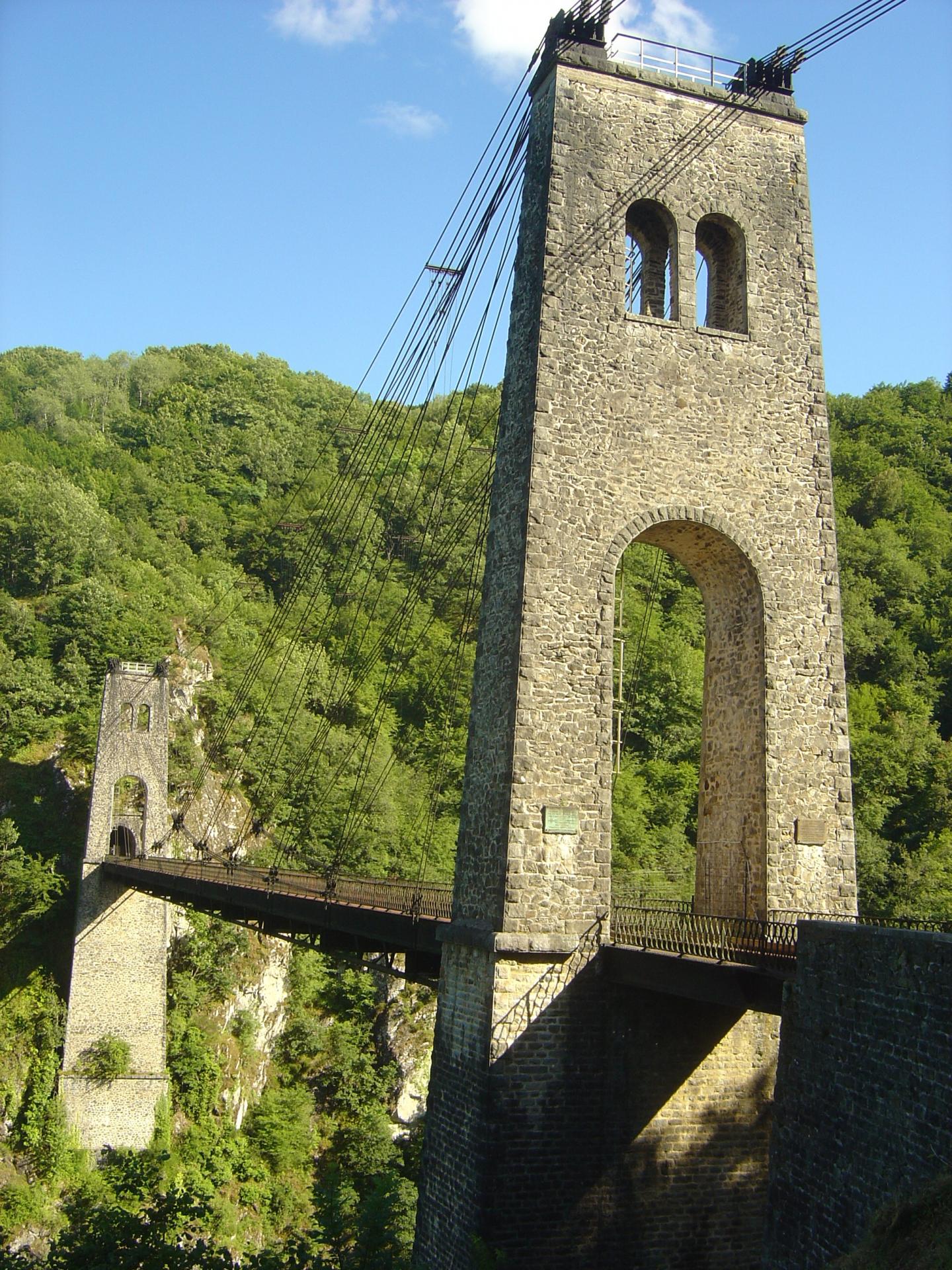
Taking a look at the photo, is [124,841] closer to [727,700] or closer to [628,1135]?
[727,700]

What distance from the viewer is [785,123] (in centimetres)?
1403

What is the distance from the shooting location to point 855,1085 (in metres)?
8.16

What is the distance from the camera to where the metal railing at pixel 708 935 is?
958 cm

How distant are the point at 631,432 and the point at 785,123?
4.55 metres

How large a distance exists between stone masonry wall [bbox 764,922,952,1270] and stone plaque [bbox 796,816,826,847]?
11.7 feet

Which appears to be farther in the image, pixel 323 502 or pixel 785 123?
pixel 323 502

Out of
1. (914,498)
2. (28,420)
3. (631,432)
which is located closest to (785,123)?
(631,432)

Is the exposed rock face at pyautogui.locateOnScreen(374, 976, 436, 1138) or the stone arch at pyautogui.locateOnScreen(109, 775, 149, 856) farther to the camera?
the stone arch at pyautogui.locateOnScreen(109, 775, 149, 856)

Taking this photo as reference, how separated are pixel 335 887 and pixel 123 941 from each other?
13929mm

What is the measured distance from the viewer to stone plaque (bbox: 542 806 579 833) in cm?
1163

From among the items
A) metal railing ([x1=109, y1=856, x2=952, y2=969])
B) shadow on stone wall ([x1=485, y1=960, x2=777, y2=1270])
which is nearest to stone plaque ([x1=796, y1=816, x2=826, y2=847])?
metal railing ([x1=109, y1=856, x2=952, y2=969])

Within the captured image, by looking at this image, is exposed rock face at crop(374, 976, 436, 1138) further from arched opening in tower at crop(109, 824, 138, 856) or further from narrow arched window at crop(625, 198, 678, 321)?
narrow arched window at crop(625, 198, 678, 321)

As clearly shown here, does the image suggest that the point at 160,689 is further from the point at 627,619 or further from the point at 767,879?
the point at 767,879

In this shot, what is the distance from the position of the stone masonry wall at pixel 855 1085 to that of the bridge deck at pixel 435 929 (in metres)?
0.55
